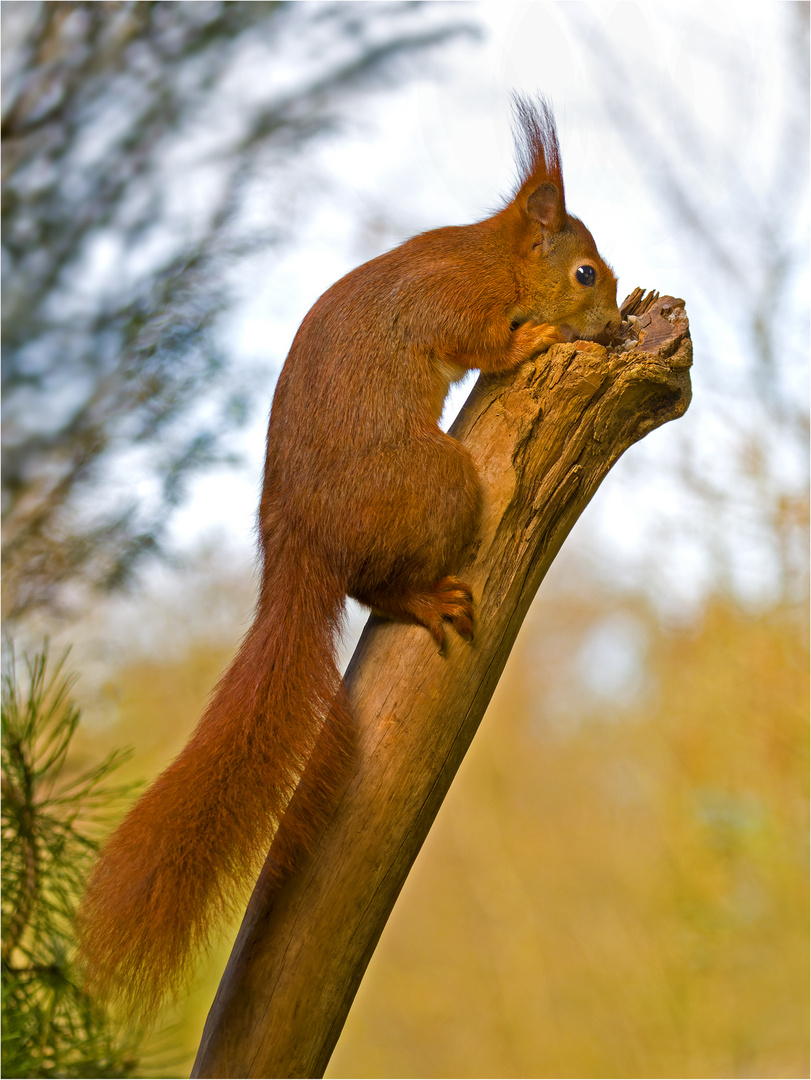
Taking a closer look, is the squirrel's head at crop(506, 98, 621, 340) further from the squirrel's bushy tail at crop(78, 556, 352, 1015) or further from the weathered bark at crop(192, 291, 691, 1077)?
the squirrel's bushy tail at crop(78, 556, 352, 1015)

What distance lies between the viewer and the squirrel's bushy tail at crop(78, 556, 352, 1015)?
2.45ft

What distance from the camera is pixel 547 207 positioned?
3.49 ft

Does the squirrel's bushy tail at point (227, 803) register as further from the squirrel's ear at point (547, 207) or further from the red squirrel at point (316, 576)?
the squirrel's ear at point (547, 207)

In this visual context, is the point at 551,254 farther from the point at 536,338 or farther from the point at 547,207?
the point at 536,338

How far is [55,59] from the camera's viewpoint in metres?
1.61

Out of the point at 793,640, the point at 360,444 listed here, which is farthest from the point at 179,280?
the point at 793,640

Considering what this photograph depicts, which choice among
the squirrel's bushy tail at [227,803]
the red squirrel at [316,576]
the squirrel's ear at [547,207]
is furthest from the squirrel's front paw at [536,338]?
the squirrel's bushy tail at [227,803]

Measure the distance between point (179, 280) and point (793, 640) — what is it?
1568 mm

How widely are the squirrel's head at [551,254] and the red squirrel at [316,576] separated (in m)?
0.06

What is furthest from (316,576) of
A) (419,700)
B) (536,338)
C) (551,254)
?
(551,254)

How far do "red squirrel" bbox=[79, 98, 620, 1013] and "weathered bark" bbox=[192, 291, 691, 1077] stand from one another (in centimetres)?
3

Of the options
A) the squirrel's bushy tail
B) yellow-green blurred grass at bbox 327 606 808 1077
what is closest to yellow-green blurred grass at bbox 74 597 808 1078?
yellow-green blurred grass at bbox 327 606 808 1077

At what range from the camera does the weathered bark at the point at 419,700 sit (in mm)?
814

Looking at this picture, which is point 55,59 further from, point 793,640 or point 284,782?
point 793,640
